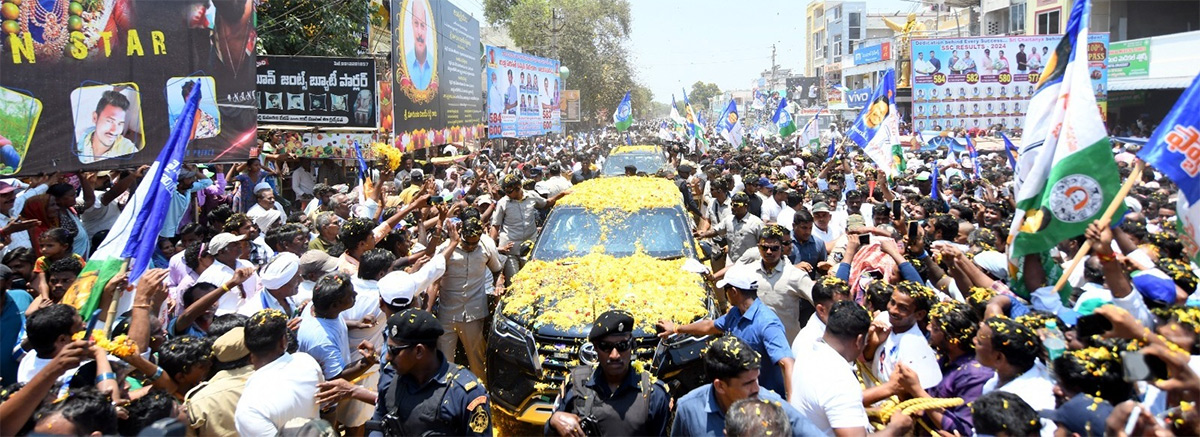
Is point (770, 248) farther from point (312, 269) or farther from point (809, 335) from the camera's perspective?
point (312, 269)

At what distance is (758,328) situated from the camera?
475 cm

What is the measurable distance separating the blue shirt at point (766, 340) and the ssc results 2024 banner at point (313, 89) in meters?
14.1

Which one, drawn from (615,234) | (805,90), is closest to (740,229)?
(615,234)

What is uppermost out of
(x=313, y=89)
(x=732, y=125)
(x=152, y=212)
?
(x=313, y=89)

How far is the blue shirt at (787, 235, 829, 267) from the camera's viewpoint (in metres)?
7.64

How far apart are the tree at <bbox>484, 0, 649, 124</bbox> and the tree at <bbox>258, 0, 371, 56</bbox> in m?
34.5

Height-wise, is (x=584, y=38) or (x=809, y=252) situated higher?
(x=584, y=38)

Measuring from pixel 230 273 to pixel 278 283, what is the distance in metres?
0.52

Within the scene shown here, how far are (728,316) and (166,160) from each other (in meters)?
3.45

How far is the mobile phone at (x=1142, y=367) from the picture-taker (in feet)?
9.73

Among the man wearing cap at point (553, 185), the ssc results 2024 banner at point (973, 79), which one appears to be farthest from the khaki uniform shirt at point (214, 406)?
the ssc results 2024 banner at point (973, 79)

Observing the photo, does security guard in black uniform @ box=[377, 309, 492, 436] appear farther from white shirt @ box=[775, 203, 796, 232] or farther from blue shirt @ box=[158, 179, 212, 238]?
white shirt @ box=[775, 203, 796, 232]

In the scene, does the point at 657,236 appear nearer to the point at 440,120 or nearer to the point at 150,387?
the point at 150,387

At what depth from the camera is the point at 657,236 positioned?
7.84 metres
